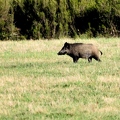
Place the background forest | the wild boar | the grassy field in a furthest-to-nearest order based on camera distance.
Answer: the background forest, the wild boar, the grassy field

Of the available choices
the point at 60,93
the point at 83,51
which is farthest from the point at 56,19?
the point at 60,93

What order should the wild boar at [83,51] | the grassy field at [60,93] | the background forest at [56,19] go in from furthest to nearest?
1. the background forest at [56,19]
2. the wild boar at [83,51]
3. the grassy field at [60,93]

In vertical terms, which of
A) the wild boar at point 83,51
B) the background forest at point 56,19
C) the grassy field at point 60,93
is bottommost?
the grassy field at point 60,93

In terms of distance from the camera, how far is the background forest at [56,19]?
38594 millimetres

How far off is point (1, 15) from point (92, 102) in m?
30.8

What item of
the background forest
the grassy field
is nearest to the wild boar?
the grassy field

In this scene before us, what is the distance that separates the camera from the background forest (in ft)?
127

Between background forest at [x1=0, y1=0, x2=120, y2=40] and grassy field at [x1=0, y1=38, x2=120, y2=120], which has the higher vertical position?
background forest at [x1=0, y1=0, x2=120, y2=40]

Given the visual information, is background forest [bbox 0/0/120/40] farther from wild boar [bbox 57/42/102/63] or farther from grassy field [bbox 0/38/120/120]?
grassy field [bbox 0/38/120/120]

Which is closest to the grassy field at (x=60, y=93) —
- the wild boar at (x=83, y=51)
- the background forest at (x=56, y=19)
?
the wild boar at (x=83, y=51)

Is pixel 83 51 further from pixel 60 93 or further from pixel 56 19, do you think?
pixel 56 19

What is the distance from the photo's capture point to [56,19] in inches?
1555

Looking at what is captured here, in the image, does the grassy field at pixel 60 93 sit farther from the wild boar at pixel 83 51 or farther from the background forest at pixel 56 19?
the background forest at pixel 56 19

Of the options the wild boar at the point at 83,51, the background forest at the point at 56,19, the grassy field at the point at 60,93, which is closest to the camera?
the grassy field at the point at 60,93
